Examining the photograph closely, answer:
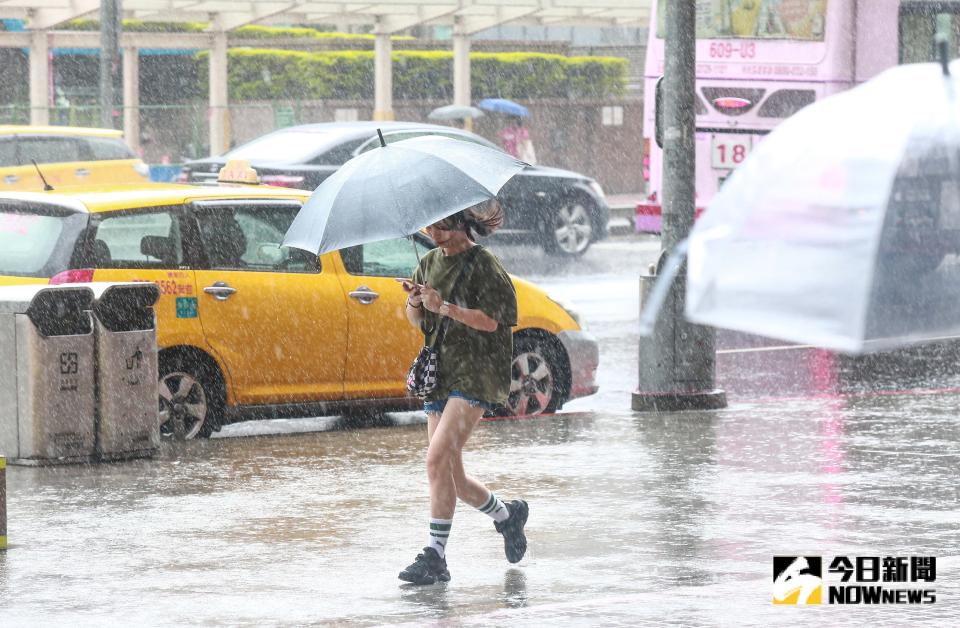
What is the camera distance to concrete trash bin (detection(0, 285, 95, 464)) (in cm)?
1005

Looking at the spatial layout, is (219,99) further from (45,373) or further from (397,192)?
(397,192)

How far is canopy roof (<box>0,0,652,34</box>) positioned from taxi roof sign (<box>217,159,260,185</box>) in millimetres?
21665

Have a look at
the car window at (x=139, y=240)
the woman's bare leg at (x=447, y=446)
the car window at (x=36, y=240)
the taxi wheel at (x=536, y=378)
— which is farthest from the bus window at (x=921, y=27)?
the woman's bare leg at (x=447, y=446)

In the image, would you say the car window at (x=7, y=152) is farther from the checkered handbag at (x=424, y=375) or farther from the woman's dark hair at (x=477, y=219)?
the checkered handbag at (x=424, y=375)

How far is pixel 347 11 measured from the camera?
37.0 meters

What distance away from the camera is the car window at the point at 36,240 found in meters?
10.8

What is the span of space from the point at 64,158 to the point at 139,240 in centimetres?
1333

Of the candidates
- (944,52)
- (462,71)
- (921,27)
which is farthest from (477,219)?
(462,71)

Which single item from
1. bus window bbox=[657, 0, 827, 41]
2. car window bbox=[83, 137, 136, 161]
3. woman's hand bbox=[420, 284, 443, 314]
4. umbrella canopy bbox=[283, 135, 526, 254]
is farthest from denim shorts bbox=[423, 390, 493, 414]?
car window bbox=[83, 137, 136, 161]

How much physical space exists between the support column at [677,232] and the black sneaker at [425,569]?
505 cm

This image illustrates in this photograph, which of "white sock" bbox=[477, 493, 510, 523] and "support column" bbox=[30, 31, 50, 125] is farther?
"support column" bbox=[30, 31, 50, 125]

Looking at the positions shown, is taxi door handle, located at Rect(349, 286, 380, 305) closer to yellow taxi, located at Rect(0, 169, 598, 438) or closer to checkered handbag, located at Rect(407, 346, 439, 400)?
yellow taxi, located at Rect(0, 169, 598, 438)

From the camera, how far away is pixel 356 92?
140 ft

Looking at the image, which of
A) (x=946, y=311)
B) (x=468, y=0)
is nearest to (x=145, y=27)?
(x=468, y=0)
